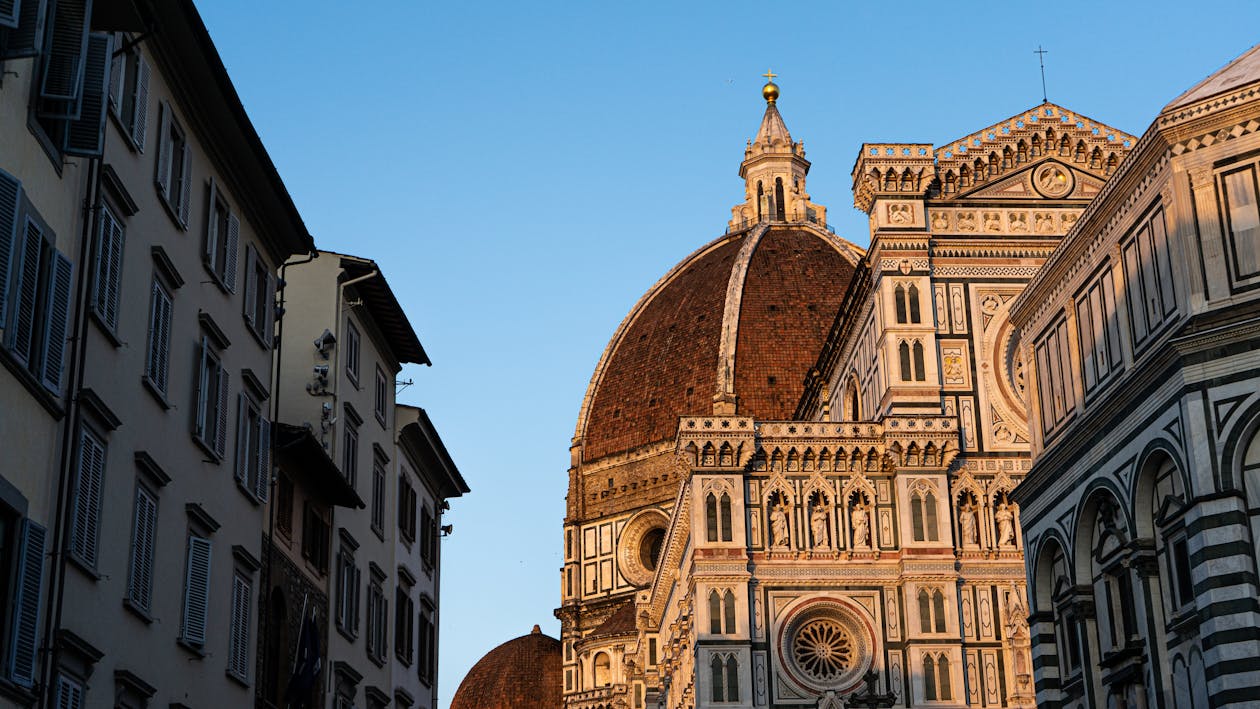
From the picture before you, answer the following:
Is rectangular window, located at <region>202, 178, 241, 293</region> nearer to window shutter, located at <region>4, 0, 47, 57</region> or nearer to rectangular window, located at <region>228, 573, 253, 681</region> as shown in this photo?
rectangular window, located at <region>228, 573, 253, 681</region>

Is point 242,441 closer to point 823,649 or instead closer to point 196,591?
point 196,591

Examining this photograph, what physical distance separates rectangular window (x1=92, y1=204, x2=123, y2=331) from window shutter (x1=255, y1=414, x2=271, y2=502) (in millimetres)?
7053

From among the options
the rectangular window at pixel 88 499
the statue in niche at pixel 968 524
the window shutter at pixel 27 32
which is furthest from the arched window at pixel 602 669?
the window shutter at pixel 27 32

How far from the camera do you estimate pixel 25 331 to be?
15977 mm

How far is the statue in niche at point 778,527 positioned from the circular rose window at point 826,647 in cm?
202

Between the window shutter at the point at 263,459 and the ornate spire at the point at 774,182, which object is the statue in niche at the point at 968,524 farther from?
the ornate spire at the point at 774,182

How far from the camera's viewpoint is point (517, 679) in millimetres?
98125

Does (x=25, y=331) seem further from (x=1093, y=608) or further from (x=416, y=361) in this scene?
(x=416, y=361)

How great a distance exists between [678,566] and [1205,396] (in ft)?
116

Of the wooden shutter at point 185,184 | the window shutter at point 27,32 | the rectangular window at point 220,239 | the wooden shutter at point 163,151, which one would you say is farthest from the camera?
the rectangular window at point 220,239

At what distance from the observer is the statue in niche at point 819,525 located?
48.8m

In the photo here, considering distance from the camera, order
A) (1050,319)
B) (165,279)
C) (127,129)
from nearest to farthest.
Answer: (127,129), (165,279), (1050,319)

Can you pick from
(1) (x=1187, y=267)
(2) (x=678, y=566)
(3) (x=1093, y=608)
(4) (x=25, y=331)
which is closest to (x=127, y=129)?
(4) (x=25, y=331)

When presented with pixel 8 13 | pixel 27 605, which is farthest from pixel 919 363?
pixel 8 13
